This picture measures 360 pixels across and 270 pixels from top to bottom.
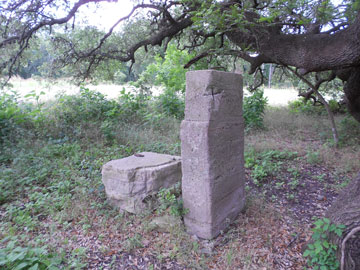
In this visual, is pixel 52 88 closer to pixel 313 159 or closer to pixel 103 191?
pixel 103 191

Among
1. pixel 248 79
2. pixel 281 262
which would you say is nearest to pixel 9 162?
pixel 281 262

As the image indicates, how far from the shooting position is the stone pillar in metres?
2.87

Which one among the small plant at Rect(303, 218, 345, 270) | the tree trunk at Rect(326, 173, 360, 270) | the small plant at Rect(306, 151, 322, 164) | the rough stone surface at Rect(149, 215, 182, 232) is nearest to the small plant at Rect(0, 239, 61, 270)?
the rough stone surface at Rect(149, 215, 182, 232)

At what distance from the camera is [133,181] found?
3.59m

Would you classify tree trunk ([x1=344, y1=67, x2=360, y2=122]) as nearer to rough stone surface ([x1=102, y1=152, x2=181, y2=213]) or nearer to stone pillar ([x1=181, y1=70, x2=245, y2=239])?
stone pillar ([x1=181, y1=70, x2=245, y2=239])

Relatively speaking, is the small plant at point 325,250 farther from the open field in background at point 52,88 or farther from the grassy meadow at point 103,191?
the open field in background at point 52,88

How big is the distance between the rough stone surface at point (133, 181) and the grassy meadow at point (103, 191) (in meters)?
0.18

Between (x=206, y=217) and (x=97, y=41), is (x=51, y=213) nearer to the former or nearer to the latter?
(x=206, y=217)

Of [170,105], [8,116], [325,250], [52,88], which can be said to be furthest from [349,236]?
[52,88]

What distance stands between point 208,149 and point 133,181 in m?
1.36

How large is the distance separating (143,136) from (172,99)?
3043 millimetres

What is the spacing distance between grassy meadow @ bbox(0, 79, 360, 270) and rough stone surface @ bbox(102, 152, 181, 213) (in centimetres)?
18

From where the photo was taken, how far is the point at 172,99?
9.06 metres

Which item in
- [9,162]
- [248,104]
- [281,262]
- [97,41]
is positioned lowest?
[281,262]
